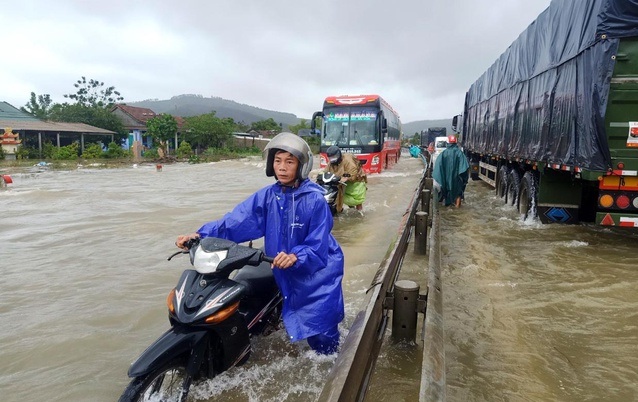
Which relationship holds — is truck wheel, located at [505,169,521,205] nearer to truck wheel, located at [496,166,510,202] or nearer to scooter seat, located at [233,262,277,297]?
truck wheel, located at [496,166,510,202]

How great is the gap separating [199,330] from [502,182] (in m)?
10.00

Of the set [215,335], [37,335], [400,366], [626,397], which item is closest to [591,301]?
[626,397]

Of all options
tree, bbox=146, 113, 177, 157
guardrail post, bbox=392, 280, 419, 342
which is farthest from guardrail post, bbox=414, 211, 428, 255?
tree, bbox=146, 113, 177, 157

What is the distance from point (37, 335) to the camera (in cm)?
394

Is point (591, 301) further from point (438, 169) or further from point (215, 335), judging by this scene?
point (438, 169)

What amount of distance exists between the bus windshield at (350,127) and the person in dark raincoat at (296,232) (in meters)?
13.6

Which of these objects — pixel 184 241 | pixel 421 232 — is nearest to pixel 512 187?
pixel 421 232

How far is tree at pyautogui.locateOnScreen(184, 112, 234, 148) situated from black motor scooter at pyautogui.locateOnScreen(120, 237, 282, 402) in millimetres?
40891

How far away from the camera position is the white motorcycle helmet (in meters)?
→ 2.83

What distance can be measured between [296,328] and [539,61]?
7006 mm

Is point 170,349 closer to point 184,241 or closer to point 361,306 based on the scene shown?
point 184,241

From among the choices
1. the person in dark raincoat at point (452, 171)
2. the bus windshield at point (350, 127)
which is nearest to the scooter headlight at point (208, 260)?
the person in dark raincoat at point (452, 171)

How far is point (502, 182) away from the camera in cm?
1088

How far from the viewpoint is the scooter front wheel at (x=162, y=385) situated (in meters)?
2.24
